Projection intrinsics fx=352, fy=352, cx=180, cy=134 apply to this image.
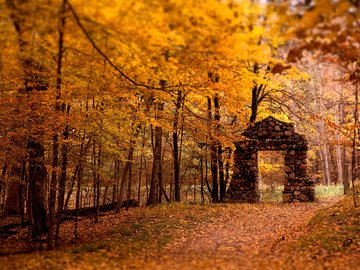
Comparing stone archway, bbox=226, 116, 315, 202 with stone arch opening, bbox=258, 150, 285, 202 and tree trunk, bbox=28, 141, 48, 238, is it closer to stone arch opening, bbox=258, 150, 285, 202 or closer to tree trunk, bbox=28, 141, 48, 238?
stone arch opening, bbox=258, 150, 285, 202

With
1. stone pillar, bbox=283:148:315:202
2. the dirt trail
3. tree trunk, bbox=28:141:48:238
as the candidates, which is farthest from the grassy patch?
tree trunk, bbox=28:141:48:238

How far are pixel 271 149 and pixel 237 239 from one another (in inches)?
319

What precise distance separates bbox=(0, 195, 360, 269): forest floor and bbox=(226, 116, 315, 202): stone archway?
3232 millimetres

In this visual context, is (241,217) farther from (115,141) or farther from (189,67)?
(189,67)

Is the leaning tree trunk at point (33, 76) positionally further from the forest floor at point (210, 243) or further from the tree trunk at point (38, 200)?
the forest floor at point (210, 243)

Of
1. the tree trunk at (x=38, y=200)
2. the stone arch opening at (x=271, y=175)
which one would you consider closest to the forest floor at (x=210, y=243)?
the tree trunk at (x=38, y=200)

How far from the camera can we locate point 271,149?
16406 millimetres

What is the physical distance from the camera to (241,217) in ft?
40.3

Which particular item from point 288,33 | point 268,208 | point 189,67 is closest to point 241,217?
point 268,208

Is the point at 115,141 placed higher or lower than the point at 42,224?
higher

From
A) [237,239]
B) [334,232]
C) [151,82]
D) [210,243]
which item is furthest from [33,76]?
[334,232]

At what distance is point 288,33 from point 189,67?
2046 mm

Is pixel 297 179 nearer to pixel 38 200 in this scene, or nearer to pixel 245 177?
pixel 245 177

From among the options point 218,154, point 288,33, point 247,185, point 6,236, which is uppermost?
point 288,33
